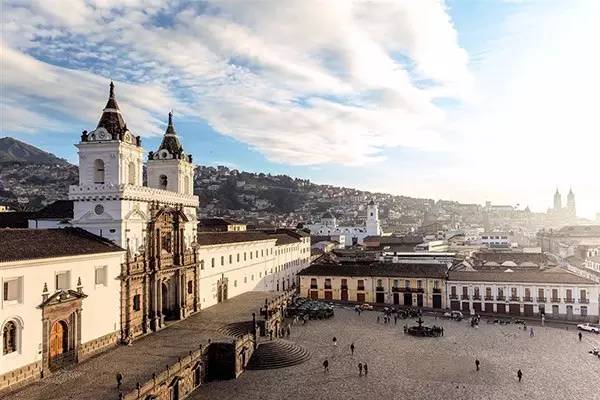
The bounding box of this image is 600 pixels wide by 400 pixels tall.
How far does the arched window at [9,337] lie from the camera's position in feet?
72.3

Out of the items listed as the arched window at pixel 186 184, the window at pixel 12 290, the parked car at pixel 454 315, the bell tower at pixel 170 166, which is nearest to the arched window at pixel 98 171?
the bell tower at pixel 170 166

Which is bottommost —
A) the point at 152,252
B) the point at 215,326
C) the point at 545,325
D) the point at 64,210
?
the point at 545,325

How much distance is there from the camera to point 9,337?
22406 millimetres

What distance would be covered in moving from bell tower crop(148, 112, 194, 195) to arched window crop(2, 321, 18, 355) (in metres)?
21.7

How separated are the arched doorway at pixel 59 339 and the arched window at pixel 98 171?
1083cm

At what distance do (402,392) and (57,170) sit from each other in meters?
180

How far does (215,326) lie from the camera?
36.1 metres

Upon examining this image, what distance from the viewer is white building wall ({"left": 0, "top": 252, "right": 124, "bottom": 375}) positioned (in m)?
22.4

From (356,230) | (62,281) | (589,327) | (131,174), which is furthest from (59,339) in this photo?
(356,230)

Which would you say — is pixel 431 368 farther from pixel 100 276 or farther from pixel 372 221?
pixel 372 221

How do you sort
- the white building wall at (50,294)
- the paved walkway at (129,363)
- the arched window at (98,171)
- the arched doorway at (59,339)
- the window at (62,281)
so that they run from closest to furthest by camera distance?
1. the paved walkway at (129,363)
2. the white building wall at (50,294)
3. the arched doorway at (59,339)
4. the window at (62,281)
5. the arched window at (98,171)

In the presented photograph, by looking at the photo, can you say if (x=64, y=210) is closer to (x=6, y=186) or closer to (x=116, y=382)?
(x=116, y=382)

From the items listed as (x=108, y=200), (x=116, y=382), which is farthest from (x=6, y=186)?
(x=116, y=382)

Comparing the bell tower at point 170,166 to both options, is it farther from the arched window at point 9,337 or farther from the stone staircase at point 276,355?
the arched window at point 9,337
